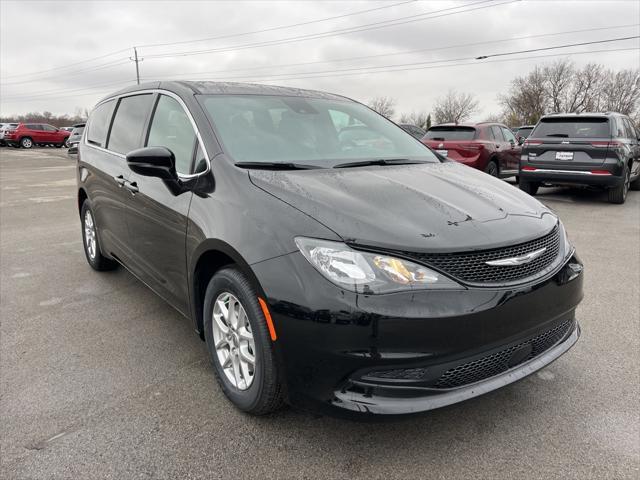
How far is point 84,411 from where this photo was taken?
2.40 meters

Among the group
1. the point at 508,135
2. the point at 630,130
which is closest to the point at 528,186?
the point at 508,135

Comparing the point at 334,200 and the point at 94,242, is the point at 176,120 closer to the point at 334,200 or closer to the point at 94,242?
the point at 334,200

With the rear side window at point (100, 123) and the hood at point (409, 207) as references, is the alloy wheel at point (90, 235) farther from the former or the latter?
the hood at point (409, 207)

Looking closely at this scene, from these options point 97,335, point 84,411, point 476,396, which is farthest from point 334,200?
point 97,335

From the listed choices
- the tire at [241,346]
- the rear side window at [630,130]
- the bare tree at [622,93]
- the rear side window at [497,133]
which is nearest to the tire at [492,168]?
the rear side window at [497,133]

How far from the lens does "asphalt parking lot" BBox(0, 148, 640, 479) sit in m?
2.02

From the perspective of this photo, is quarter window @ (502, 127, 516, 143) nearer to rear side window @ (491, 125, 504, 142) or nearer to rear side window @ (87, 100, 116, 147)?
rear side window @ (491, 125, 504, 142)

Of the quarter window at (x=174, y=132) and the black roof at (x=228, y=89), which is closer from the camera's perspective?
the quarter window at (x=174, y=132)

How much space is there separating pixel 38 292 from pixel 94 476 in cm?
273

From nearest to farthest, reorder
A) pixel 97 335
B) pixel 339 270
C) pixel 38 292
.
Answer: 1. pixel 339 270
2. pixel 97 335
3. pixel 38 292

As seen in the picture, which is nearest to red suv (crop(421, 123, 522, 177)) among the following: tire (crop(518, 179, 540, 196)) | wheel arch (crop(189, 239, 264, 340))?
tire (crop(518, 179, 540, 196))

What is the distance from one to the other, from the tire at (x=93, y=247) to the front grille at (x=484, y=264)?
350cm

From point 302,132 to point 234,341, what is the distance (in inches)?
54.9

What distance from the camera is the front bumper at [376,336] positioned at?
70.6 inches
